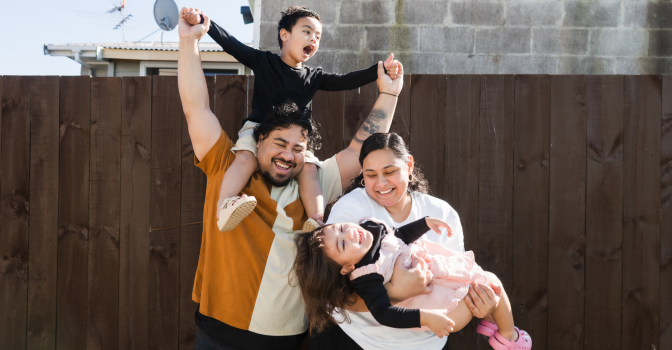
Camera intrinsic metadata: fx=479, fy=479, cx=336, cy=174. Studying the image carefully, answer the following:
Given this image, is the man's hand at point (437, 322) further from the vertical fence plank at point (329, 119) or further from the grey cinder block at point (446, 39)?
the grey cinder block at point (446, 39)

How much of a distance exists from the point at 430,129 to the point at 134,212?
198 cm

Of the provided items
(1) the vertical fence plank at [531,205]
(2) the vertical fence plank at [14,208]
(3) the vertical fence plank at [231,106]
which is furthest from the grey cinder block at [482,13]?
(2) the vertical fence plank at [14,208]

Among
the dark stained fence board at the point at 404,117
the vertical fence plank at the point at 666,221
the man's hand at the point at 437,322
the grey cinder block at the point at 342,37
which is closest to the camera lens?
the man's hand at the point at 437,322

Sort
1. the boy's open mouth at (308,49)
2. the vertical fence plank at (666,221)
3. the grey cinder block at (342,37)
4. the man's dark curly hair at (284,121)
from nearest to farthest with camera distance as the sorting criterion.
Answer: the man's dark curly hair at (284,121), the boy's open mouth at (308,49), the vertical fence plank at (666,221), the grey cinder block at (342,37)

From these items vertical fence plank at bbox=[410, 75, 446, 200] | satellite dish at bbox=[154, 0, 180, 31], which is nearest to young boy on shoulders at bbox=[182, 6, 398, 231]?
vertical fence plank at bbox=[410, 75, 446, 200]

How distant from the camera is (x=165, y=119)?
3.11 metres

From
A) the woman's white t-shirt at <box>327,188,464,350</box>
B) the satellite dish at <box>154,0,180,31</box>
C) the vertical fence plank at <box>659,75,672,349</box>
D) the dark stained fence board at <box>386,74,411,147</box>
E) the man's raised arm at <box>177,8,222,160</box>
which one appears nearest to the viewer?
the woman's white t-shirt at <box>327,188,464,350</box>

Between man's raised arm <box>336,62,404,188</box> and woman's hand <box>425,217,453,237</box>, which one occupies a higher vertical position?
man's raised arm <box>336,62,404,188</box>

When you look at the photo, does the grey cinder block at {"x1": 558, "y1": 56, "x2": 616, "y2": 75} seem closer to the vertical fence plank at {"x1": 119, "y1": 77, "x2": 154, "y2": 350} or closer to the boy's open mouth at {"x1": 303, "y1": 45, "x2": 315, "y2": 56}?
the boy's open mouth at {"x1": 303, "y1": 45, "x2": 315, "y2": 56}

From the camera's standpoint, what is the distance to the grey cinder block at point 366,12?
4.64m

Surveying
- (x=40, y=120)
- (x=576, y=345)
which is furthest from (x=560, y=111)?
(x=40, y=120)

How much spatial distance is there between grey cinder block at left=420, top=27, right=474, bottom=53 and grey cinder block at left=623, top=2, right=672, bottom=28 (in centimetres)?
154

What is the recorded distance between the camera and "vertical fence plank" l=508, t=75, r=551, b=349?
2.97m

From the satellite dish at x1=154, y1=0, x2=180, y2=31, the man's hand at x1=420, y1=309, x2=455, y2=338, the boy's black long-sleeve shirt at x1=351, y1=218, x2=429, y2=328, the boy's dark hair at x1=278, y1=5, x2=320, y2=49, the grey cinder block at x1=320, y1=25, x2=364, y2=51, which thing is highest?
the satellite dish at x1=154, y1=0, x2=180, y2=31
